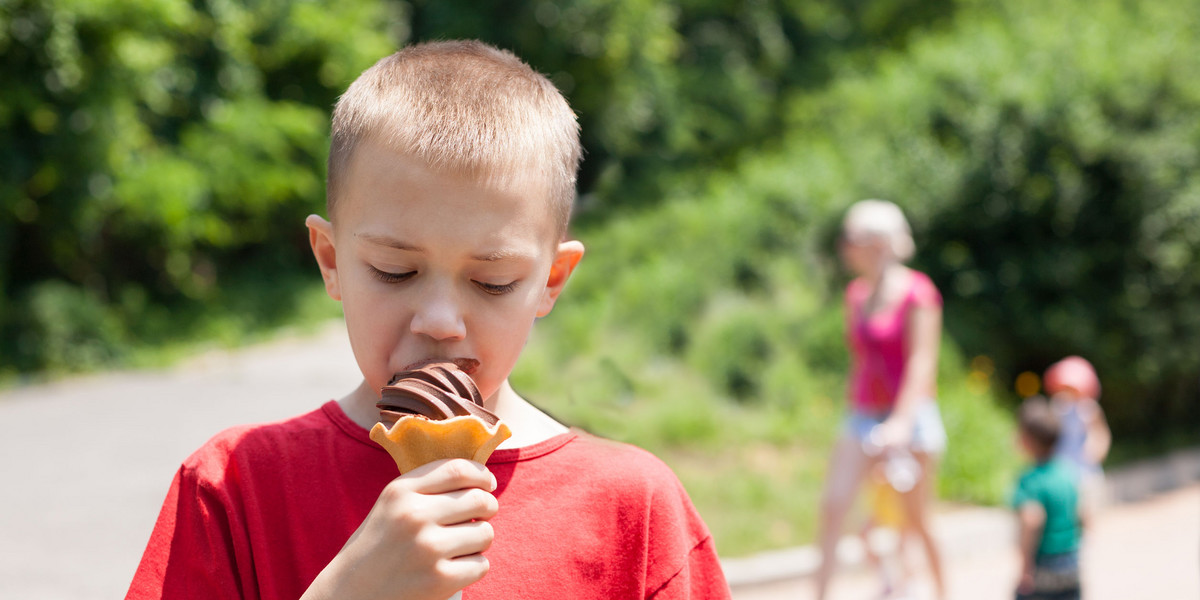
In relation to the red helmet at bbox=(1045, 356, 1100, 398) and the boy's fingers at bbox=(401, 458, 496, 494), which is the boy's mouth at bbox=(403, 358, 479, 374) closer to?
the boy's fingers at bbox=(401, 458, 496, 494)

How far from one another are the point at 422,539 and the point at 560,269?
1.63 feet

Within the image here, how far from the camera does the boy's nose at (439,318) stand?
1297mm

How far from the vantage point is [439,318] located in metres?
1.29

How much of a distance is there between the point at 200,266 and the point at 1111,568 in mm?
17056

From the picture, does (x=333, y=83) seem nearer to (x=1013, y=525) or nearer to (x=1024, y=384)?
(x=1024, y=384)

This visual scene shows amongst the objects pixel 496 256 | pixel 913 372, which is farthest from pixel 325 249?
pixel 913 372

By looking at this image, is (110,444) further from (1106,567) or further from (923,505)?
(1106,567)

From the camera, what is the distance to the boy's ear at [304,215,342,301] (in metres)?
1.48

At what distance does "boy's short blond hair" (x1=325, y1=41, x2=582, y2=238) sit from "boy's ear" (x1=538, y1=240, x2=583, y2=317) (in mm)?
32

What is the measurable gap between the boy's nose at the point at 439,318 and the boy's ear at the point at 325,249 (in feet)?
0.72

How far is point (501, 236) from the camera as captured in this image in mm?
1332

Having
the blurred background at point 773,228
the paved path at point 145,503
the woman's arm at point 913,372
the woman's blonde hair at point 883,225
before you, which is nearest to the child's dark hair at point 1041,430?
the woman's arm at point 913,372

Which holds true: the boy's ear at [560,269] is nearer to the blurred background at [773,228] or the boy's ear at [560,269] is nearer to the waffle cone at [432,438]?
the waffle cone at [432,438]

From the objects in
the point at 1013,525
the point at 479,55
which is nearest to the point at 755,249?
the point at 1013,525
